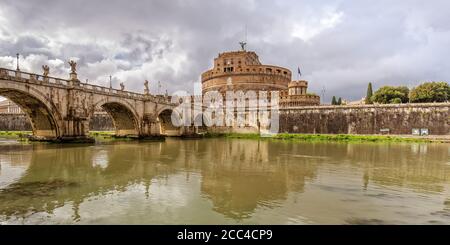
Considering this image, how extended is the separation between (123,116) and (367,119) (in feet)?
131

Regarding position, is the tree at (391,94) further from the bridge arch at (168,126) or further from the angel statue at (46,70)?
the angel statue at (46,70)

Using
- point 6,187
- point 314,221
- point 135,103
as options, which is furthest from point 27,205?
point 135,103

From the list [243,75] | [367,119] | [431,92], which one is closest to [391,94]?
[431,92]

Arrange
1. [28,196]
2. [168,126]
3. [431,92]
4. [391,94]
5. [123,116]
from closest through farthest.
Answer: [28,196], [123,116], [168,126], [431,92], [391,94]

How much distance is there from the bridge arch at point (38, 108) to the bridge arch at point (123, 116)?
8.46 meters

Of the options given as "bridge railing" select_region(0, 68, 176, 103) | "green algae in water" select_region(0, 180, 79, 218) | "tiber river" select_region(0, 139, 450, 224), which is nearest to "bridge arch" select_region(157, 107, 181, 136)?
"bridge railing" select_region(0, 68, 176, 103)

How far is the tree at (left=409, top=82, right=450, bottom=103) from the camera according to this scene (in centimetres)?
5359

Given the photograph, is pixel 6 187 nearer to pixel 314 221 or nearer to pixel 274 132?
pixel 314 221

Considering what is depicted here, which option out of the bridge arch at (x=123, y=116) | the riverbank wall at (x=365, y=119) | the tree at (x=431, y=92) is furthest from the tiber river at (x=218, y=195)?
the tree at (x=431, y=92)

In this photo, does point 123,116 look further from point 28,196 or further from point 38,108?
point 28,196

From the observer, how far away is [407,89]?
197 feet

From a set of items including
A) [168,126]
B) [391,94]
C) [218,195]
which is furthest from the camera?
[391,94]

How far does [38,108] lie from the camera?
2703 cm
